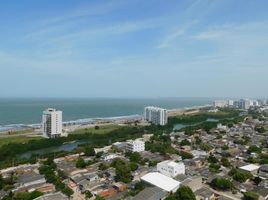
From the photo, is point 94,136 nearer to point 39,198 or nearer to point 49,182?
point 49,182

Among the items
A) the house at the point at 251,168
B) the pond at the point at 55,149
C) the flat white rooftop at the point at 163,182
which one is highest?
the flat white rooftop at the point at 163,182

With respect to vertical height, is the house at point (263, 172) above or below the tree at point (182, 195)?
below

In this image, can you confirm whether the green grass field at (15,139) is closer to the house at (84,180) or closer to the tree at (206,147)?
the house at (84,180)

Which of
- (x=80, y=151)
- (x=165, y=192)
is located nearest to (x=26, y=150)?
(x=80, y=151)

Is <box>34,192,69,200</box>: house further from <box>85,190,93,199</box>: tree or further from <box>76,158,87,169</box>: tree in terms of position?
<box>76,158,87,169</box>: tree

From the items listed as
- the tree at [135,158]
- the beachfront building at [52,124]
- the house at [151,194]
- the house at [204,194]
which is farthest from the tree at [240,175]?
the beachfront building at [52,124]

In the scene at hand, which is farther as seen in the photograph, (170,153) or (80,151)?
(80,151)

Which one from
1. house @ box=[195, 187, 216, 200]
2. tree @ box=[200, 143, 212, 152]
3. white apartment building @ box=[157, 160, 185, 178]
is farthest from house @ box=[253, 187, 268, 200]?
tree @ box=[200, 143, 212, 152]

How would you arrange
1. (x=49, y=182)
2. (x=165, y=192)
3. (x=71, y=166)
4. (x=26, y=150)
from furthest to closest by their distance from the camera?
(x=26, y=150), (x=71, y=166), (x=49, y=182), (x=165, y=192)
